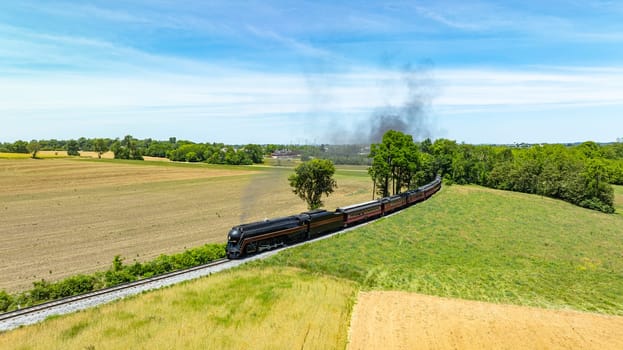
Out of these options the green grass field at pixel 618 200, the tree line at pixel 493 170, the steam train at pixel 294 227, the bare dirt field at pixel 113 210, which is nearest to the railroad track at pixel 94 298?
the steam train at pixel 294 227

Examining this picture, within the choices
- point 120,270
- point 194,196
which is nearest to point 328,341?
point 120,270

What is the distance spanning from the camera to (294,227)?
109ft

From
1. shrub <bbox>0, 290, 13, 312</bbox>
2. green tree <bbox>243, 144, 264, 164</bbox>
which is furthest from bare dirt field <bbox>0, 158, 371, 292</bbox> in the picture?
green tree <bbox>243, 144, 264, 164</bbox>

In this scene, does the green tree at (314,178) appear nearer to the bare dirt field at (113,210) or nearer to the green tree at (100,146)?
the bare dirt field at (113,210)

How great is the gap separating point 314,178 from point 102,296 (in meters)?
35.4

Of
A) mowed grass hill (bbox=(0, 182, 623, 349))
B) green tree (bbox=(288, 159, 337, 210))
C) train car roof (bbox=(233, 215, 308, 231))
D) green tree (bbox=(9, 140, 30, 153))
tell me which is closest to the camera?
mowed grass hill (bbox=(0, 182, 623, 349))

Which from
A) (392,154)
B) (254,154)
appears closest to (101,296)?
(392,154)

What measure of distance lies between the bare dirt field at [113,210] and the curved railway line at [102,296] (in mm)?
8341

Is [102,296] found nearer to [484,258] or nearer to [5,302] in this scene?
[5,302]

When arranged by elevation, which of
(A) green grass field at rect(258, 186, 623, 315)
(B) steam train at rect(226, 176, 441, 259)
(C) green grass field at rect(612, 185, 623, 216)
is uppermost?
(B) steam train at rect(226, 176, 441, 259)

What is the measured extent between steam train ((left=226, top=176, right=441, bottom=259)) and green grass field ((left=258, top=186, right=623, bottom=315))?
5.64ft

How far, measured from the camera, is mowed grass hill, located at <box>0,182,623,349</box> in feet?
54.8

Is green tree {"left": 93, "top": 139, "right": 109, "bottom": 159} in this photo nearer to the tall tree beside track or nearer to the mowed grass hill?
the tall tree beside track

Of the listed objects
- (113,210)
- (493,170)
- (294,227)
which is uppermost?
(493,170)
